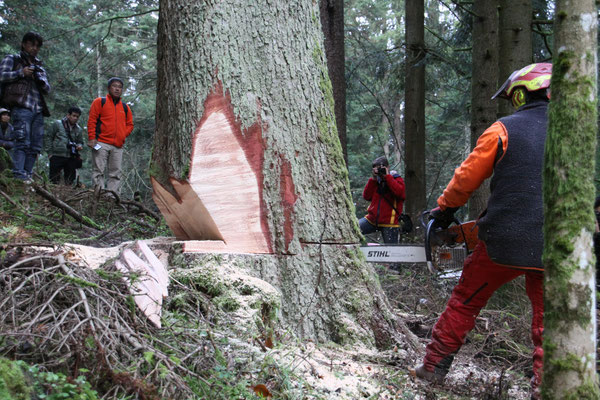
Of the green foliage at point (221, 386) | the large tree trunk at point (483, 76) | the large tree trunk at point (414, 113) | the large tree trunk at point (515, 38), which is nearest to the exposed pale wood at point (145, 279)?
the green foliage at point (221, 386)

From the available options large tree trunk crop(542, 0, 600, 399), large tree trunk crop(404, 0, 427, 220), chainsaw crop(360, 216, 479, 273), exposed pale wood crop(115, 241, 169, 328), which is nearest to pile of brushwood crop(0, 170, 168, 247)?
exposed pale wood crop(115, 241, 169, 328)

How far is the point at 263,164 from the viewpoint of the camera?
344 cm

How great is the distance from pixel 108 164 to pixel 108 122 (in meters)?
0.65

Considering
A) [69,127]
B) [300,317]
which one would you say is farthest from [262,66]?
[69,127]

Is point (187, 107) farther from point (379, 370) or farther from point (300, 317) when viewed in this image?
point (379, 370)

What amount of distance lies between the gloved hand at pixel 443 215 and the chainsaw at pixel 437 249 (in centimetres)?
5

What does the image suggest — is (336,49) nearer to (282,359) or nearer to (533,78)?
A: (533,78)

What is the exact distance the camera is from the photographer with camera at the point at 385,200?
7547 millimetres

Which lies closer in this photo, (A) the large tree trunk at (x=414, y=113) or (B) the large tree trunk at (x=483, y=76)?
(B) the large tree trunk at (x=483, y=76)

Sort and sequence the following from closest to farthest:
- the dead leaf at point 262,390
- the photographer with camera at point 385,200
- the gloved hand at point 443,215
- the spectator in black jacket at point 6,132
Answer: the dead leaf at point 262,390, the gloved hand at point 443,215, the spectator in black jacket at point 6,132, the photographer with camera at point 385,200

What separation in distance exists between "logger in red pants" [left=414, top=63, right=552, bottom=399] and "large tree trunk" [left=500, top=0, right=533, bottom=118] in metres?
2.80

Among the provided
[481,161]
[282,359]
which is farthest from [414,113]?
[282,359]

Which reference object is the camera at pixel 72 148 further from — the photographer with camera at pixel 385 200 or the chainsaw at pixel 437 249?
the chainsaw at pixel 437 249

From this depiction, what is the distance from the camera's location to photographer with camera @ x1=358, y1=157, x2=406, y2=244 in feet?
24.8
